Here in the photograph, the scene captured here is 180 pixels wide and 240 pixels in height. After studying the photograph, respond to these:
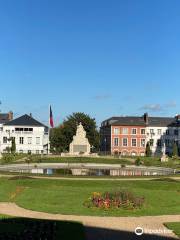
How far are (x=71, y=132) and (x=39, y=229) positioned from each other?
8343cm

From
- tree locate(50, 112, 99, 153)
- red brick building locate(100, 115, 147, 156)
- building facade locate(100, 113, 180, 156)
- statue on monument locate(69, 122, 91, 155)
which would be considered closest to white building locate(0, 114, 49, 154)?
tree locate(50, 112, 99, 153)

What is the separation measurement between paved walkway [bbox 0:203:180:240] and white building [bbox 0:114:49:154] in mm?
82906

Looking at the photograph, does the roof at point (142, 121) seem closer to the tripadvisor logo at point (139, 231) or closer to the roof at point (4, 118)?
the roof at point (4, 118)

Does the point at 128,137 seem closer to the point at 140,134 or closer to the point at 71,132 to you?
the point at 140,134

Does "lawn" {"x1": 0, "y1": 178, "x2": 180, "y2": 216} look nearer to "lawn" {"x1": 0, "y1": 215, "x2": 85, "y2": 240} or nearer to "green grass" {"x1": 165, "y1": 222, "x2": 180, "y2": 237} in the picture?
"green grass" {"x1": 165, "y1": 222, "x2": 180, "y2": 237}

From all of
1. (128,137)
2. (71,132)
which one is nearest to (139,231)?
(71,132)

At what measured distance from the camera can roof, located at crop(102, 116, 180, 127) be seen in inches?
4523

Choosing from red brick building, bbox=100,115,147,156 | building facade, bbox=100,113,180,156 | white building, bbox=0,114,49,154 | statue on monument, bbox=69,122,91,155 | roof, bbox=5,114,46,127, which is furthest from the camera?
building facade, bbox=100,113,180,156

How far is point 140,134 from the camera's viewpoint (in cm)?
11475

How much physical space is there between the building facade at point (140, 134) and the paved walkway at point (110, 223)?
9055 cm

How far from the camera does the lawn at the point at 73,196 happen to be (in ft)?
71.5

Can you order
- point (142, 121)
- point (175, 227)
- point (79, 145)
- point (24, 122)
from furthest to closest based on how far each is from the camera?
point (142, 121) → point (24, 122) → point (79, 145) → point (175, 227)

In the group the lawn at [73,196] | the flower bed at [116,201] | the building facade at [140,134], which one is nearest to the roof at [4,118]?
the building facade at [140,134]

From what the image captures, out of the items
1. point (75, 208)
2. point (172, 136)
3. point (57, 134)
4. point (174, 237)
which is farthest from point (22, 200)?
point (172, 136)
